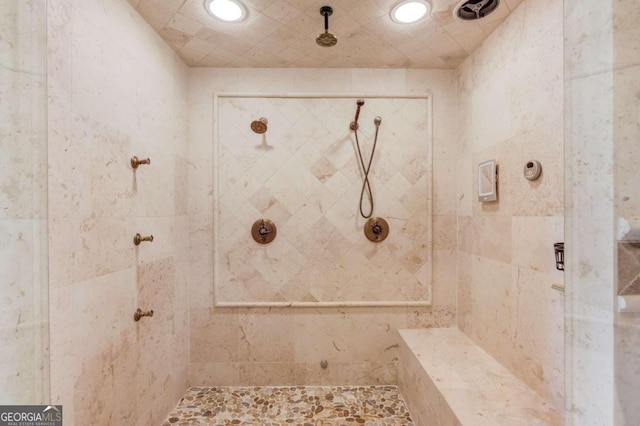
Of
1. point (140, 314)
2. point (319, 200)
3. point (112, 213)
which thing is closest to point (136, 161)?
point (112, 213)

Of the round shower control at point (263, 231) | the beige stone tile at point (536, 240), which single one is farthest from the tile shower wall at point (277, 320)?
the beige stone tile at point (536, 240)

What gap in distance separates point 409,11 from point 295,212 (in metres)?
1.32

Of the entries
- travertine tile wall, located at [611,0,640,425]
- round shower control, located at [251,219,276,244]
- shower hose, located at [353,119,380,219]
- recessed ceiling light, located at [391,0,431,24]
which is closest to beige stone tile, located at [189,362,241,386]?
round shower control, located at [251,219,276,244]

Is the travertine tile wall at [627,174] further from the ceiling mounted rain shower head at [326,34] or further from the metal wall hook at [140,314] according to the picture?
the metal wall hook at [140,314]

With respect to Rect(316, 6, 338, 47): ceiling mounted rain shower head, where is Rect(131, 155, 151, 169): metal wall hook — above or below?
below

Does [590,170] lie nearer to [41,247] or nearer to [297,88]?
[41,247]

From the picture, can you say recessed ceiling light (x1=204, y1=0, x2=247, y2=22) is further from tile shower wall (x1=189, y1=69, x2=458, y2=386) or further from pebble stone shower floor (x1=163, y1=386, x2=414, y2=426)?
pebble stone shower floor (x1=163, y1=386, x2=414, y2=426)

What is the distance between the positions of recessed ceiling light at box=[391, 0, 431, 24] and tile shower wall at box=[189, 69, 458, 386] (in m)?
0.52

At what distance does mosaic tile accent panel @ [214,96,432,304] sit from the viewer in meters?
1.98

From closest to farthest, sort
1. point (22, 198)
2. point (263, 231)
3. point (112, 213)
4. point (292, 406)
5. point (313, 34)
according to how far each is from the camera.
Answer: point (22, 198) → point (112, 213) → point (313, 34) → point (292, 406) → point (263, 231)

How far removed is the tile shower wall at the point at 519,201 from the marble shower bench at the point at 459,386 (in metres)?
0.07

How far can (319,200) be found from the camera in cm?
200

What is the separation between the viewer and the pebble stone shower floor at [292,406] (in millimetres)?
1648

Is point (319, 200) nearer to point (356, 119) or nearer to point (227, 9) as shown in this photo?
point (356, 119)
